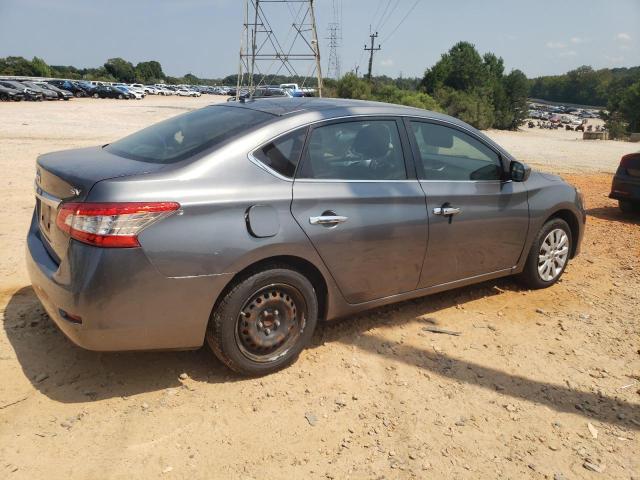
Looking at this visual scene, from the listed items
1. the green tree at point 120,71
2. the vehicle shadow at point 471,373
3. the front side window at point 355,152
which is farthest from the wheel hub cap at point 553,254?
the green tree at point 120,71

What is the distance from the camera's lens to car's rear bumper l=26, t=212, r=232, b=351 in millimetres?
2680

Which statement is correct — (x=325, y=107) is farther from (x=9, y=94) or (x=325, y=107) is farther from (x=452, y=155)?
(x=9, y=94)

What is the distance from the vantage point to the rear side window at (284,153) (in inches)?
126

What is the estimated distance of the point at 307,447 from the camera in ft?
9.00

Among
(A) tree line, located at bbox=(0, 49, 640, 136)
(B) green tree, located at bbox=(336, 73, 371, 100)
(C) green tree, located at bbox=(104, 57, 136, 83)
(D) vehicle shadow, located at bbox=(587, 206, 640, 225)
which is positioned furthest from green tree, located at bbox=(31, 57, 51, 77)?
(D) vehicle shadow, located at bbox=(587, 206, 640, 225)

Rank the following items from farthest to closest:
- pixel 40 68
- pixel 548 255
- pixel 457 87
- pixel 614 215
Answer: pixel 40 68 < pixel 457 87 < pixel 614 215 < pixel 548 255

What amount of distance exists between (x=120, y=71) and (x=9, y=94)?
81109mm

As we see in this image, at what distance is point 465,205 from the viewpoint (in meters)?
4.04

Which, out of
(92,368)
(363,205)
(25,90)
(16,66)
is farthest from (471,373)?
(16,66)

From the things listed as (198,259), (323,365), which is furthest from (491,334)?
(198,259)

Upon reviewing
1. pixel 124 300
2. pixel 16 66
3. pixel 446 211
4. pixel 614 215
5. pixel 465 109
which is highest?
pixel 16 66

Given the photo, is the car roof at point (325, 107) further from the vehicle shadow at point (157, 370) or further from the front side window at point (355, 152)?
the vehicle shadow at point (157, 370)

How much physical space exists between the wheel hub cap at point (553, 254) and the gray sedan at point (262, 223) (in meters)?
0.60

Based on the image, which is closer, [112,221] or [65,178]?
[112,221]
